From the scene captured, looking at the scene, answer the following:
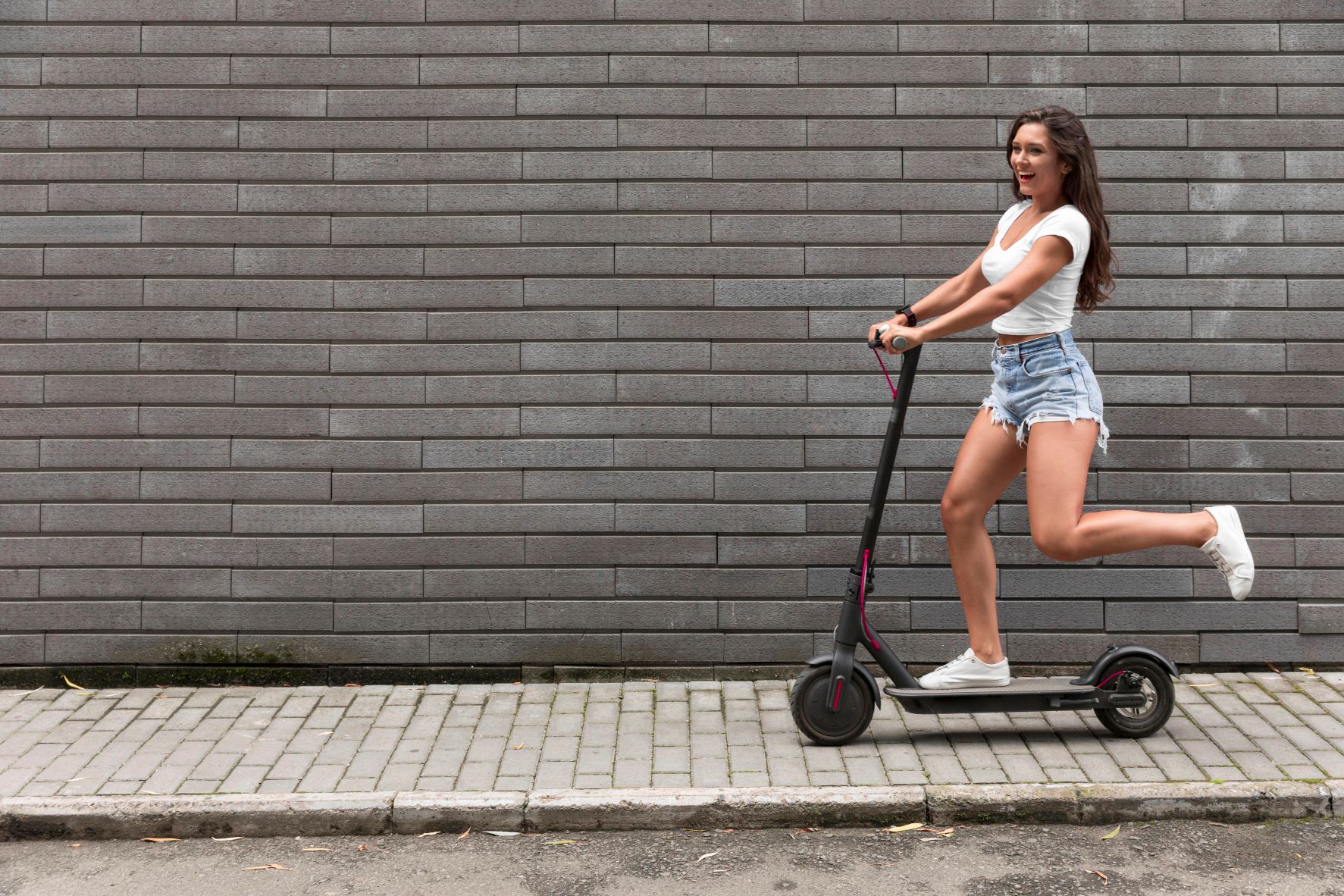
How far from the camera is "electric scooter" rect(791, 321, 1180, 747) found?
4.63m

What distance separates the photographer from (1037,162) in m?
4.49

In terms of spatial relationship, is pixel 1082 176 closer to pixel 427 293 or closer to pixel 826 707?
pixel 826 707

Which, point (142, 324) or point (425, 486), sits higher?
point (142, 324)

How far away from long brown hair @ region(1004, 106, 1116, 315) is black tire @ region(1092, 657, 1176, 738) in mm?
1408

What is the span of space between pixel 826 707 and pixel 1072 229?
196cm

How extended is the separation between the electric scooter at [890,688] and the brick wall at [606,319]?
36.1 inches

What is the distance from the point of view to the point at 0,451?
5645 millimetres

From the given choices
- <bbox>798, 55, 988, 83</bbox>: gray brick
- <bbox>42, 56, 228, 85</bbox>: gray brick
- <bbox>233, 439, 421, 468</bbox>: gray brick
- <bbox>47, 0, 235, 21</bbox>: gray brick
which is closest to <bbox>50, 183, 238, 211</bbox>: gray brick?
<bbox>42, 56, 228, 85</bbox>: gray brick

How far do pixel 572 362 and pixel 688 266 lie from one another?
680mm

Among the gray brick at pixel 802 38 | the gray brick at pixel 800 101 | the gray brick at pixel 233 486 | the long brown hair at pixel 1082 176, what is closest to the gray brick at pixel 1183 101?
the gray brick at pixel 802 38

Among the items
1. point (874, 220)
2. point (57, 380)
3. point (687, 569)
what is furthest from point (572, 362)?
point (57, 380)

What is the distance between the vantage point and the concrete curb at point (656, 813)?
4184 millimetres

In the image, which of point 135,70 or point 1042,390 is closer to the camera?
point 1042,390

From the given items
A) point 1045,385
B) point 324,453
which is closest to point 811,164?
point 1045,385
